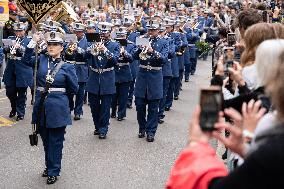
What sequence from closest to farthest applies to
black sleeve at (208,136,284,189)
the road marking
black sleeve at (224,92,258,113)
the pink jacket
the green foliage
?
black sleeve at (208,136,284,189) → the pink jacket → black sleeve at (224,92,258,113) → the road marking → the green foliage

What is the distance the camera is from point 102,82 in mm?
9047

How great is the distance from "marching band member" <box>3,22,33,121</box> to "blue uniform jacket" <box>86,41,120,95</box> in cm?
169

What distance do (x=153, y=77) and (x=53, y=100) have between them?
2962 millimetres

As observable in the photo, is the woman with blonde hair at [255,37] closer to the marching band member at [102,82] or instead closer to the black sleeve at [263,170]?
the black sleeve at [263,170]

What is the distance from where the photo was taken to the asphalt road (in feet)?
21.6

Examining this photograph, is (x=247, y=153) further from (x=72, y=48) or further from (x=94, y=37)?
(x=72, y=48)

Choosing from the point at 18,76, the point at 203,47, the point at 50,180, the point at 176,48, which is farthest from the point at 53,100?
the point at 203,47

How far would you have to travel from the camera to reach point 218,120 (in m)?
2.28

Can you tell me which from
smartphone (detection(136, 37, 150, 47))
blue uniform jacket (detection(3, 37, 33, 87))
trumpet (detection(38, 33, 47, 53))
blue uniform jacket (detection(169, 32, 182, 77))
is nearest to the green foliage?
blue uniform jacket (detection(169, 32, 182, 77))

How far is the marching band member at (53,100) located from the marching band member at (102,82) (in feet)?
7.90

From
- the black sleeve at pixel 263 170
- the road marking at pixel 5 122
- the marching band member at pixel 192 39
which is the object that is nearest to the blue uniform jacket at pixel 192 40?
the marching band member at pixel 192 39

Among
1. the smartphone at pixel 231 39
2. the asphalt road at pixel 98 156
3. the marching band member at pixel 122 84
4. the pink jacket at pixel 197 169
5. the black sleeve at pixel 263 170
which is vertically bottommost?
the asphalt road at pixel 98 156

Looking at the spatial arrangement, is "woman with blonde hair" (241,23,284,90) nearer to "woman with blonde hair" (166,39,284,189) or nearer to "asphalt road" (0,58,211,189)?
"woman with blonde hair" (166,39,284,189)

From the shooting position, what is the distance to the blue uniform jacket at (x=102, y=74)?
8.98 meters
